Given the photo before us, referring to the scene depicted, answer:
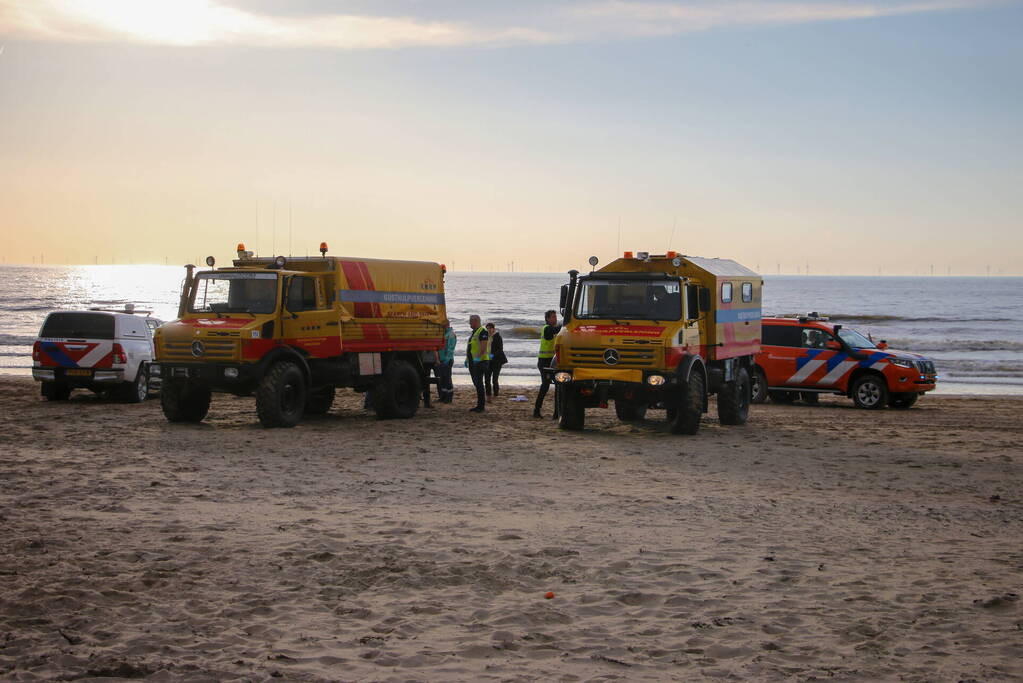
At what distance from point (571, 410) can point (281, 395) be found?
455cm

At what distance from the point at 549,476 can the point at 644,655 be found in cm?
599

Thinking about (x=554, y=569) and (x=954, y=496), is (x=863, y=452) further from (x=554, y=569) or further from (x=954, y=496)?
(x=554, y=569)

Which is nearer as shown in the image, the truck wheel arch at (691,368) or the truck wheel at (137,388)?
the truck wheel arch at (691,368)

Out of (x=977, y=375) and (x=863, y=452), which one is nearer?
(x=863, y=452)

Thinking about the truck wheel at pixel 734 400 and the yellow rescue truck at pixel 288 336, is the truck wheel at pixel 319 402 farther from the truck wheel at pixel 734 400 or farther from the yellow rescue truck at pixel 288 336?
the truck wheel at pixel 734 400

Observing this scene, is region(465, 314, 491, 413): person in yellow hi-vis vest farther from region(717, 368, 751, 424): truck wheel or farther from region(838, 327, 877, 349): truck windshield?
region(838, 327, 877, 349): truck windshield

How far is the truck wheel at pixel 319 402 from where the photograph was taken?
63.5 ft

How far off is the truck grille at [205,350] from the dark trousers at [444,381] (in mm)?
5684

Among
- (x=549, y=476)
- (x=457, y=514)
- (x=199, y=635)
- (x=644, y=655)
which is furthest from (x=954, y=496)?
(x=199, y=635)

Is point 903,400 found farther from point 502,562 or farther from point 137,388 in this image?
point 502,562

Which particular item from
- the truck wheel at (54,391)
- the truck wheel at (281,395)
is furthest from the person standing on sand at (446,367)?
the truck wheel at (54,391)

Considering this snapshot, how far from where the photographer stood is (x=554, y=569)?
7.98m

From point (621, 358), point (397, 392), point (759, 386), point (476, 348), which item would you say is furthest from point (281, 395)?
point (759, 386)

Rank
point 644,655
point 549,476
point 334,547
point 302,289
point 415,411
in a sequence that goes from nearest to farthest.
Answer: point 644,655 < point 334,547 < point 549,476 < point 302,289 < point 415,411
